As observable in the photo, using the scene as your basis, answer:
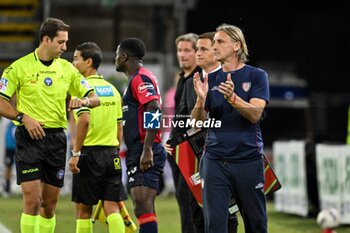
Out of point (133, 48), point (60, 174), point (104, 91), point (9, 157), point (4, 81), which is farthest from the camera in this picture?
point (9, 157)

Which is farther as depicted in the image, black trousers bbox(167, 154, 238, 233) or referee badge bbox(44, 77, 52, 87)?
black trousers bbox(167, 154, 238, 233)

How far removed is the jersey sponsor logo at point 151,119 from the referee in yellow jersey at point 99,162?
749mm

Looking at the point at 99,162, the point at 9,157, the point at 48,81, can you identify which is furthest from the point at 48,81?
the point at 9,157

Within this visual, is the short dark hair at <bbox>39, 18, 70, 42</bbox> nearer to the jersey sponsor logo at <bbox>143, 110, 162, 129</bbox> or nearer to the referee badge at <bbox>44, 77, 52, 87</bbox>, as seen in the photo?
the referee badge at <bbox>44, 77, 52, 87</bbox>

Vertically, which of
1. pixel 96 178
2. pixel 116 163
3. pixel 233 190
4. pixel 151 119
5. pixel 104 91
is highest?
pixel 104 91

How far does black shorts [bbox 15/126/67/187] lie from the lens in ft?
31.5

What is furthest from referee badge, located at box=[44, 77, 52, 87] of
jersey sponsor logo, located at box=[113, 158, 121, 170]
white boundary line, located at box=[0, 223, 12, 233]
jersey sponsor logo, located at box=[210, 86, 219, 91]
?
white boundary line, located at box=[0, 223, 12, 233]

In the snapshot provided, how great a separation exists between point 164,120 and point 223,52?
2287 mm

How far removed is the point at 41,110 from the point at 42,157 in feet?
1.44

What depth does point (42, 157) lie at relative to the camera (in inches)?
382

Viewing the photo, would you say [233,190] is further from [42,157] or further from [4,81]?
[4,81]

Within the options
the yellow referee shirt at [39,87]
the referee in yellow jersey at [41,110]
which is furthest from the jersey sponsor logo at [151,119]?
the yellow referee shirt at [39,87]

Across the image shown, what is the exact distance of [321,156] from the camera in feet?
47.5

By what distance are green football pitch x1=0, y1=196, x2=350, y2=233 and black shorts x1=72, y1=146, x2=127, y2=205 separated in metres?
2.64
